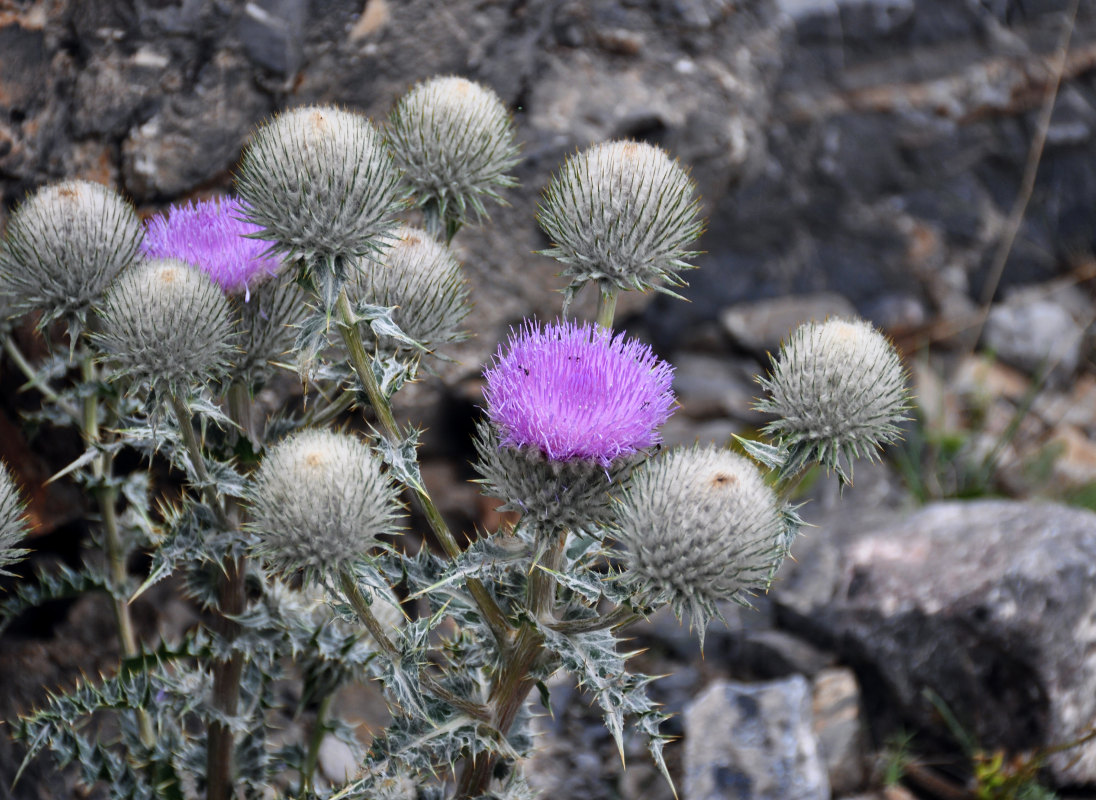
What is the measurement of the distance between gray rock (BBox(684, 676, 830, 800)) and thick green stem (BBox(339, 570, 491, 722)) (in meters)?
1.78

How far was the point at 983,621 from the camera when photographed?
15.8 ft

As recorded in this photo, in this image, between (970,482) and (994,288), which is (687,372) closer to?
(970,482)

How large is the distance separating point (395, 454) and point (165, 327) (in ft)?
2.50

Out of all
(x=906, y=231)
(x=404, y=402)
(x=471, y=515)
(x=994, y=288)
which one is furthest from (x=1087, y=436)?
(x=404, y=402)

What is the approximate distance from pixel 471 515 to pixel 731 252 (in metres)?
3.64

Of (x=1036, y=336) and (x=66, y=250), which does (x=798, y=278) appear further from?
(x=66, y=250)

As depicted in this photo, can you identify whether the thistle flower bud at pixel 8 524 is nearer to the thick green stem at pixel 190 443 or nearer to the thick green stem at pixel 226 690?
the thick green stem at pixel 190 443

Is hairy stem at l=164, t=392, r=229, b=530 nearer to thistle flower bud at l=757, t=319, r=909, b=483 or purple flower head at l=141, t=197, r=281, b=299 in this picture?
purple flower head at l=141, t=197, r=281, b=299

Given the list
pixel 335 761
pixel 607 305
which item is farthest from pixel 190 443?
pixel 335 761

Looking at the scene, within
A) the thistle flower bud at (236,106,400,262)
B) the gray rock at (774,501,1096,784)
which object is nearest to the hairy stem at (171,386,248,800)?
the thistle flower bud at (236,106,400,262)

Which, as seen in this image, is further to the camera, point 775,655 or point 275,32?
point 775,655

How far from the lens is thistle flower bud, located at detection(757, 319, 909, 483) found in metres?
3.06

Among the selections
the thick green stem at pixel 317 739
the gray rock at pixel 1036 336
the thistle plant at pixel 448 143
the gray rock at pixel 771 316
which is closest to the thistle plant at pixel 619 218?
the thistle plant at pixel 448 143

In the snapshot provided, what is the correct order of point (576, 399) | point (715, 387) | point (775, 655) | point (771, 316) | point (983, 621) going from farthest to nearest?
1. point (771, 316)
2. point (715, 387)
3. point (775, 655)
4. point (983, 621)
5. point (576, 399)
